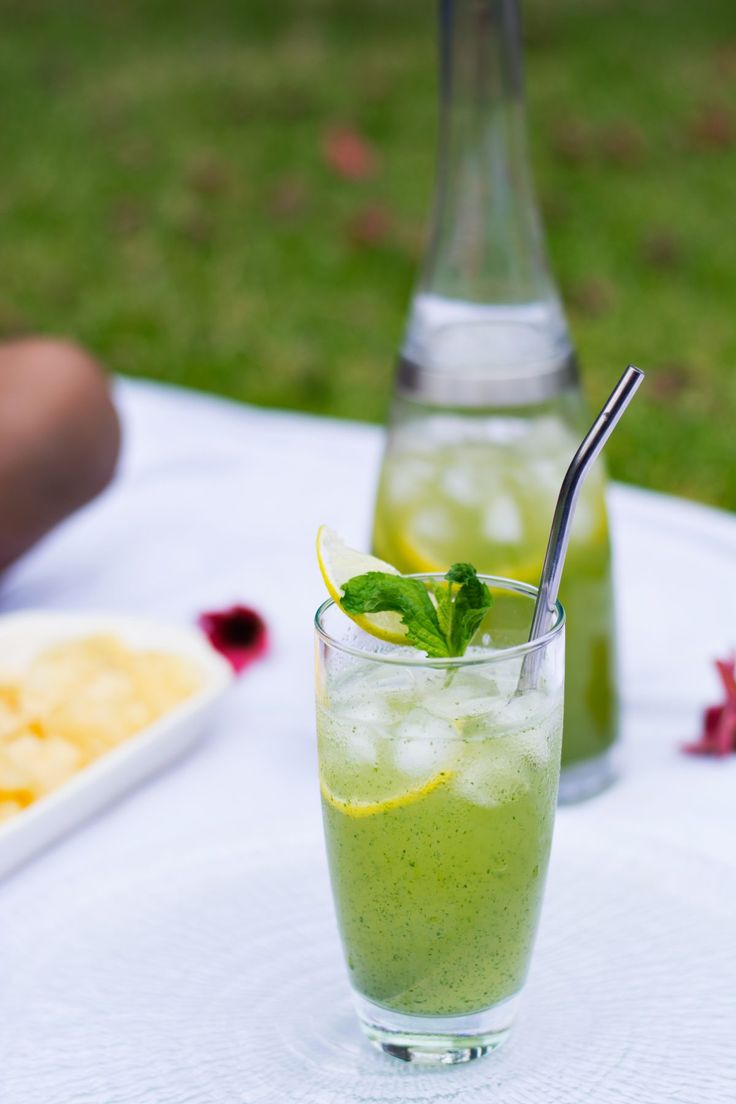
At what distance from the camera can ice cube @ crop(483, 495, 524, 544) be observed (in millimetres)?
1697

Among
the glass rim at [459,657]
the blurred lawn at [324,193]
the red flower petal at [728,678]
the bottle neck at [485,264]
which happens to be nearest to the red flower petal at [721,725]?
the red flower petal at [728,678]

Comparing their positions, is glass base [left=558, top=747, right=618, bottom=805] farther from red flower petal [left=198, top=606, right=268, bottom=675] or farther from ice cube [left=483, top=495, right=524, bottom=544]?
red flower petal [left=198, top=606, right=268, bottom=675]

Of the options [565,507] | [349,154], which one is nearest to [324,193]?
[349,154]

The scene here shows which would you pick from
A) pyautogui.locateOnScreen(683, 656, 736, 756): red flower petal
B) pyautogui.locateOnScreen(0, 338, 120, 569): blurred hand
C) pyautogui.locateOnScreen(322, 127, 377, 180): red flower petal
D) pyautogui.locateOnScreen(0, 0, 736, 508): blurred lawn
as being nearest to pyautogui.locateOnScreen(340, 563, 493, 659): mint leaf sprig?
pyautogui.locateOnScreen(683, 656, 736, 756): red flower petal

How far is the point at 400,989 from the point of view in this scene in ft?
4.38

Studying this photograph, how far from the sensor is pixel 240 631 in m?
2.14

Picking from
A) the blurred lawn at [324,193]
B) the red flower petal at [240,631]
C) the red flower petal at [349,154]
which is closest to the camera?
the red flower petal at [240,631]

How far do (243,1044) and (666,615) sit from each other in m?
1.09

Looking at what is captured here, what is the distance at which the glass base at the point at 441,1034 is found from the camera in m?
1.34

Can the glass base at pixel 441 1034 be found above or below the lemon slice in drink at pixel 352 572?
below

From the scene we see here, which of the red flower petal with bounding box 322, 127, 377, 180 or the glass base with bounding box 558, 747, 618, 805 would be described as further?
the red flower petal with bounding box 322, 127, 377, 180

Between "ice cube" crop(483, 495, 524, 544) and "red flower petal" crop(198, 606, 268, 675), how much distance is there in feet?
1.79

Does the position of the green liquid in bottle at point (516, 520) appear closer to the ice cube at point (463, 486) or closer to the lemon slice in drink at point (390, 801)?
the ice cube at point (463, 486)

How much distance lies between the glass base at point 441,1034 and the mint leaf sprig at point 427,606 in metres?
0.33
